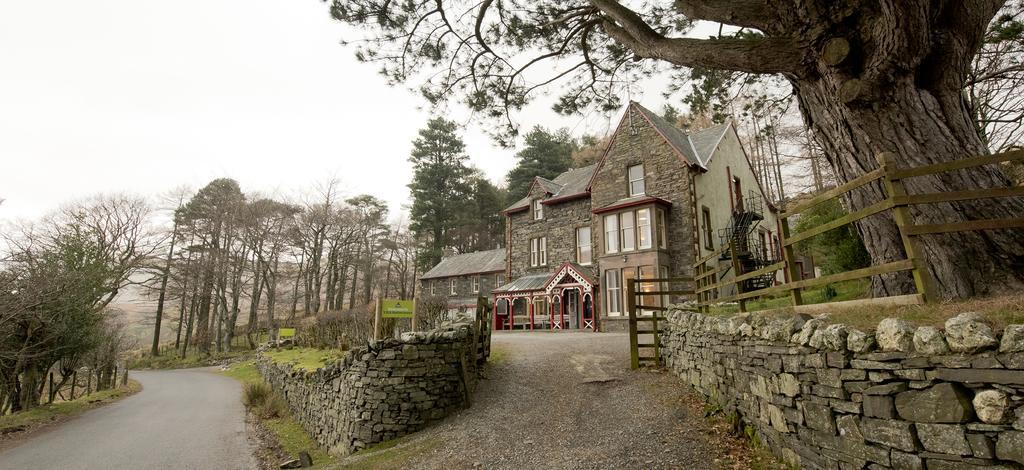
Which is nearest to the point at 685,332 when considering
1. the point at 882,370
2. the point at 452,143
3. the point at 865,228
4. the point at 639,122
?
the point at 865,228

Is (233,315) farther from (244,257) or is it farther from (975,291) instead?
(975,291)

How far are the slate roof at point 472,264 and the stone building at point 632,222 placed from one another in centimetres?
685

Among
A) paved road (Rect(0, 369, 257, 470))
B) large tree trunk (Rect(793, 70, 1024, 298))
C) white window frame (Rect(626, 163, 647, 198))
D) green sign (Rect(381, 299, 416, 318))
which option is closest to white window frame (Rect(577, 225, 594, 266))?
white window frame (Rect(626, 163, 647, 198))

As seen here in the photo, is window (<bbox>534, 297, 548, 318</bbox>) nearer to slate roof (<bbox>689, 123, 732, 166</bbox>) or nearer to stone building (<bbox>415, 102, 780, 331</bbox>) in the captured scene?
stone building (<bbox>415, 102, 780, 331</bbox>)

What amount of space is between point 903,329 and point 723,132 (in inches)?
773

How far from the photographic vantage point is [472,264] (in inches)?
1326

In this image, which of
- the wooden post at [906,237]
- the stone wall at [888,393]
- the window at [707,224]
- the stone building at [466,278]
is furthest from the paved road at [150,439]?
the stone building at [466,278]

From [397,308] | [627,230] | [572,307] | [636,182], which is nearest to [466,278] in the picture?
[572,307]

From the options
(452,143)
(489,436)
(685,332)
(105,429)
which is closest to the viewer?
(489,436)

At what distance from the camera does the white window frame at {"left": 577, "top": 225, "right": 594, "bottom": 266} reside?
70.8ft

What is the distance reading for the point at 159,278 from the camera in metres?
29.7

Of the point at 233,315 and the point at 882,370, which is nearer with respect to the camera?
the point at 882,370

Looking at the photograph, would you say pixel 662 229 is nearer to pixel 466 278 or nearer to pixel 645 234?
pixel 645 234

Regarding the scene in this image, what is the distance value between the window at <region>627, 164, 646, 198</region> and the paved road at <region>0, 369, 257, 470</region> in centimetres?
1653
